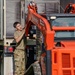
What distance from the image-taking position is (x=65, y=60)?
22.9ft

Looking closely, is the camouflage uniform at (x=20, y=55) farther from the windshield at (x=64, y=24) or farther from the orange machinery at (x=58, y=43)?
the windshield at (x=64, y=24)

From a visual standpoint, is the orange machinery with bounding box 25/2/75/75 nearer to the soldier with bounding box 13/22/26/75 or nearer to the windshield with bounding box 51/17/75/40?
the windshield with bounding box 51/17/75/40

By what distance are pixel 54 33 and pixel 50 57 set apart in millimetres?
436

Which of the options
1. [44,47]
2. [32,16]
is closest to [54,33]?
[44,47]

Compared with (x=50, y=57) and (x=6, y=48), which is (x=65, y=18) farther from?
(x=6, y=48)

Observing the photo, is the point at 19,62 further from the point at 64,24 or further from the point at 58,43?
the point at 58,43

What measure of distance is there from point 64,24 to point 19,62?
2551 millimetres

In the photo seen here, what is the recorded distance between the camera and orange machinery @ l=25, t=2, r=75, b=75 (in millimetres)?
6953

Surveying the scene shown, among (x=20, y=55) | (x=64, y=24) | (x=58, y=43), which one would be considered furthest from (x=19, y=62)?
(x=58, y=43)

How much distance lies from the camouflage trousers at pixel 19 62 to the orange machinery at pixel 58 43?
2110mm

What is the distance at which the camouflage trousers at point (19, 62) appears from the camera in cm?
978

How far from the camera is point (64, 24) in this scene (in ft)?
25.1

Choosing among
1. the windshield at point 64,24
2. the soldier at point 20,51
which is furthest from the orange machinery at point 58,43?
the soldier at point 20,51

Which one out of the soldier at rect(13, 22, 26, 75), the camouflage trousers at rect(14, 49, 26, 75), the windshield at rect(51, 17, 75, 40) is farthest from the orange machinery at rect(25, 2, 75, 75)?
the camouflage trousers at rect(14, 49, 26, 75)
